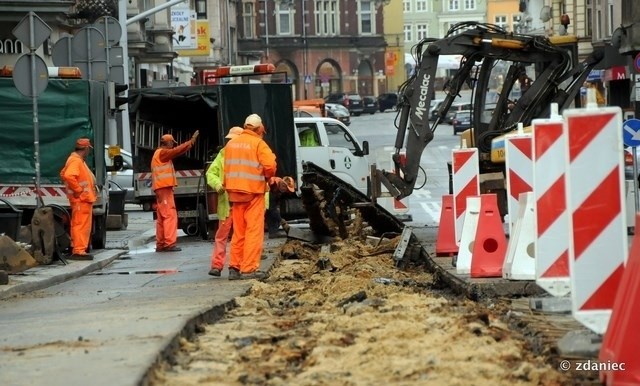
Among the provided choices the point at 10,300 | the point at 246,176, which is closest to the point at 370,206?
the point at 246,176

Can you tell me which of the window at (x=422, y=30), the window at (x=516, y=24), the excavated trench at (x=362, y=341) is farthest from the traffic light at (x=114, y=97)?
the window at (x=422, y=30)

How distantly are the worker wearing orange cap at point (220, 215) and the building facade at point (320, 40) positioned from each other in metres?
109

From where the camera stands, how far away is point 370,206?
77.2ft

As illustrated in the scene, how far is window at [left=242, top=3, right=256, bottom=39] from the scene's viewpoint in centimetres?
12650

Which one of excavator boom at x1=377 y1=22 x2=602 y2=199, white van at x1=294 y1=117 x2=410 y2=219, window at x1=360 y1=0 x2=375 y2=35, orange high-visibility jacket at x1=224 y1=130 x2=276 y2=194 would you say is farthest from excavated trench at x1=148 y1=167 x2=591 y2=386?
window at x1=360 y1=0 x2=375 y2=35

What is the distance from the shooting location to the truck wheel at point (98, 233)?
24177 mm

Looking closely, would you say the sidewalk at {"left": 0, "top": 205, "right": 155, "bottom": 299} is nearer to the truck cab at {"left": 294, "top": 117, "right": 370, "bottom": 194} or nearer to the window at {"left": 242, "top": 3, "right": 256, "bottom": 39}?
the truck cab at {"left": 294, "top": 117, "right": 370, "bottom": 194}

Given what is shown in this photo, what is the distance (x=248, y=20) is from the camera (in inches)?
5032

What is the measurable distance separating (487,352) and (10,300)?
301 inches

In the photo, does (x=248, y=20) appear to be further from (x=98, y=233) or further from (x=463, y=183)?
(x=463, y=183)

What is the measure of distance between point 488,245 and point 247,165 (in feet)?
10.0

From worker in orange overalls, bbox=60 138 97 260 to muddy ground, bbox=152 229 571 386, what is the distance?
7.79m

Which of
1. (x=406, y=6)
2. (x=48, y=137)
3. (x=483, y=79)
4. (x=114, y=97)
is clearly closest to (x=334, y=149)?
(x=483, y=79)

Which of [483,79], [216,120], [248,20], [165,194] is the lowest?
[165,194]
